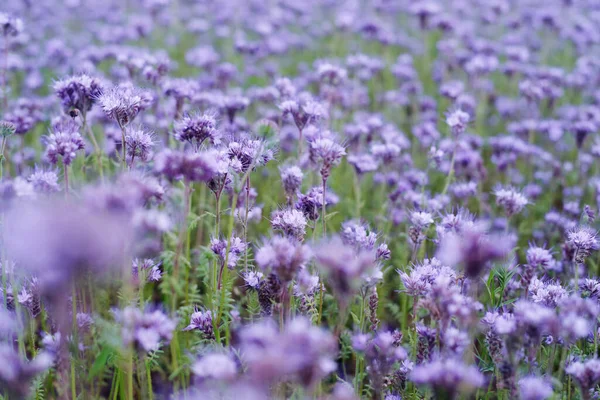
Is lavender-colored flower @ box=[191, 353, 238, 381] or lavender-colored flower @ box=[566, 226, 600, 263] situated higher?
lavender-colored flower @ box=[191, 353, 238, 381]

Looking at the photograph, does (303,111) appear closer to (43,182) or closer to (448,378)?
(43,182)

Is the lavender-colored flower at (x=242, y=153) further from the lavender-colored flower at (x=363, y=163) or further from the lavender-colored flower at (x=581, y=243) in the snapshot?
the lavender-colored flower at (x=581, y=243)

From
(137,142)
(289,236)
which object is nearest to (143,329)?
(289,236)

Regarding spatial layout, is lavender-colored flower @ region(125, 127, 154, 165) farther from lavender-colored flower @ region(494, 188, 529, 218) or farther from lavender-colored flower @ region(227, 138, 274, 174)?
lavender-colored flower @ region(494, 188, 529, 218)

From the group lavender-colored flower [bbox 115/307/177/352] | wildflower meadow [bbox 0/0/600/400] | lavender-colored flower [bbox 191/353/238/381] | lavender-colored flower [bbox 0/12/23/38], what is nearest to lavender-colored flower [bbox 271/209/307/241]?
wildflower meadow [bbox 0/0/600/400]

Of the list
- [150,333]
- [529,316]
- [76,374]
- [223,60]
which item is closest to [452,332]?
[529,316]

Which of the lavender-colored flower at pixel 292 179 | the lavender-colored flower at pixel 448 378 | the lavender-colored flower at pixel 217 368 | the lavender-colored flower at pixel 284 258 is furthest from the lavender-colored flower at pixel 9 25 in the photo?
the lavender-colored flower at pixel 448 378
